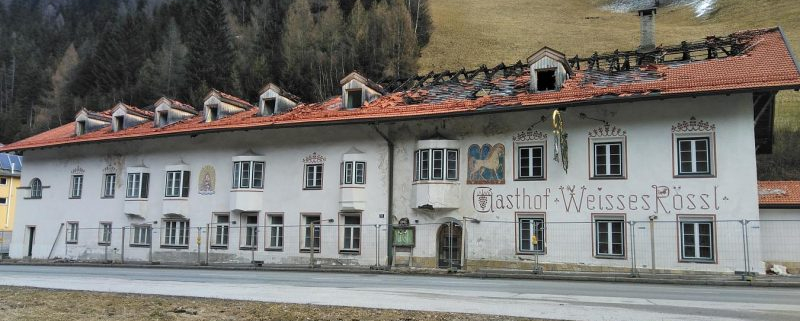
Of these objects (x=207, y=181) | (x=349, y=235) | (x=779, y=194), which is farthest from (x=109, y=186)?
(x=779, y=194)

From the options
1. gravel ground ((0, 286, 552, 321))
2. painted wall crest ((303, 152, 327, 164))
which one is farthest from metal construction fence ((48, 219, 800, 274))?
gravel ground ((0, 286, 552, 321))

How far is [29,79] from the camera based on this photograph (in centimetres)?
9738

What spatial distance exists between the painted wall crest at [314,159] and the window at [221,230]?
5080mm

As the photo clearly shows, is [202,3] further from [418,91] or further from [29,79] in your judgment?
[418,91]

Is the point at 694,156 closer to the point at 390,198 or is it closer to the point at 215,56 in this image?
the point at 390,198

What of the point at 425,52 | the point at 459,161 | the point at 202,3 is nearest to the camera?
the point at 459,161

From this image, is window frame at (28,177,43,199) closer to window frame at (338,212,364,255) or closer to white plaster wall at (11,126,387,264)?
white plaster wall at (11,126,387,264)

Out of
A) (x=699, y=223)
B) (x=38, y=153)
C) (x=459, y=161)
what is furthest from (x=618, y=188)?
(x=38, y=153)

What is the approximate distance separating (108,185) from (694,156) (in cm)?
2895

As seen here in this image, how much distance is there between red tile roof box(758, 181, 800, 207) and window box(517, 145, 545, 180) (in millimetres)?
7760

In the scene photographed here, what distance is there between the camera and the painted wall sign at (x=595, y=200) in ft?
72.0

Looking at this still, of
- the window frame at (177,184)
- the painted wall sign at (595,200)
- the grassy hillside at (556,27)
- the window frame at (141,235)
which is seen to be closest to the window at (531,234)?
the painted wall sign at (595,200)

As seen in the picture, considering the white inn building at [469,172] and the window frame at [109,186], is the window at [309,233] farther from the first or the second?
the window frame at [109,186]

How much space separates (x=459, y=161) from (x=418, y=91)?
5.39m
